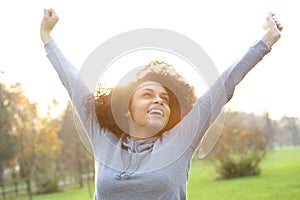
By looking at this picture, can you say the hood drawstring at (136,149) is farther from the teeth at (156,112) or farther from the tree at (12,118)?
the tree at (12,118)

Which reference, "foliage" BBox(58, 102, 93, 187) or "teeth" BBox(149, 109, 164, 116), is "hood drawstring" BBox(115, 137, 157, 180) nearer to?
"teeth" BBox(149, 109, 164, 116)

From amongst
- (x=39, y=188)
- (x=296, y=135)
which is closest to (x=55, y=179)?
(x=39, y=188)

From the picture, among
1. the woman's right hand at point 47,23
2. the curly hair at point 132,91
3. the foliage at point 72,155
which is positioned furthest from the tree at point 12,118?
the curly hair at point 132,91

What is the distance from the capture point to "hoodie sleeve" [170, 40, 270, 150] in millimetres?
907

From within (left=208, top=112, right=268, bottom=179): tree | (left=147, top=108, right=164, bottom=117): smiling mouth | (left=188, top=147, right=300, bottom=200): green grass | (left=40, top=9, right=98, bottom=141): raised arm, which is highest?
(left=40, top=9, right=98, bottom=141): raised arm

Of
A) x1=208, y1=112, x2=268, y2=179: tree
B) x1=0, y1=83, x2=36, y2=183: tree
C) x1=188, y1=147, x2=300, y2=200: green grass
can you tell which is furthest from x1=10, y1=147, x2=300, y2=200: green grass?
x1=0, y1=83, x2=36, y2=183: tree

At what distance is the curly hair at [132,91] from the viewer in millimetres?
983

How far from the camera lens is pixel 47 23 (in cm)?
105

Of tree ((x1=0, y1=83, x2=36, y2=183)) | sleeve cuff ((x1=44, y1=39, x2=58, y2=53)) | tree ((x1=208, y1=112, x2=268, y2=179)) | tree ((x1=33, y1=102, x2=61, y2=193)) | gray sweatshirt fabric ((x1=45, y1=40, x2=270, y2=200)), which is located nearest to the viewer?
gray sweatshirt fabric ((x1=45, y1=40, x2=270, y2=200))

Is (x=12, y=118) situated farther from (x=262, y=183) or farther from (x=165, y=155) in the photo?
(x=165, y=155)

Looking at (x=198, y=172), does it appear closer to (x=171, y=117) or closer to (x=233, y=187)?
(x=233, y=187)

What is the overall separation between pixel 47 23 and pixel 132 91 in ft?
0.81

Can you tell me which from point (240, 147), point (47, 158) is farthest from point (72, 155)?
point (240, 147)

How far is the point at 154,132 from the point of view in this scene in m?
0.94
